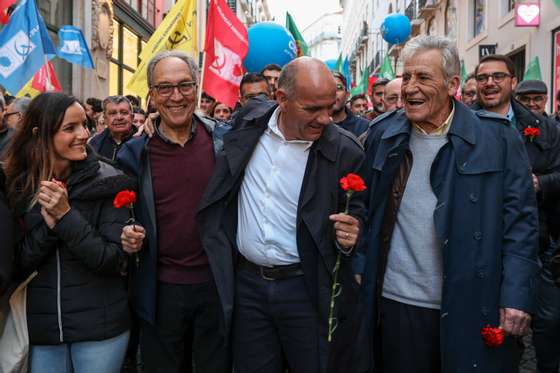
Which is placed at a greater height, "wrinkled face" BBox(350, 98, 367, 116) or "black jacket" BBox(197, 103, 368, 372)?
"wrinkled face" BBox(350, 98, 367, 116)

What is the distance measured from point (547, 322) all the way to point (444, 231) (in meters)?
1.98

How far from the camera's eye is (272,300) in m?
2.84

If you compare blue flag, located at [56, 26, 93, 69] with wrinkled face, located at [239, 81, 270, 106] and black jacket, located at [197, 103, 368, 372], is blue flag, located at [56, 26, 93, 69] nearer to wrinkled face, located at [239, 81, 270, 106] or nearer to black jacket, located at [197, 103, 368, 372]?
Result: wrinkled face, located at [239, 81, 270, 106]

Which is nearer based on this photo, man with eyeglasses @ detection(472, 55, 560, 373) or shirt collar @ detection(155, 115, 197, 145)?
shirt collar @ detection(155, 115, 197, 145)

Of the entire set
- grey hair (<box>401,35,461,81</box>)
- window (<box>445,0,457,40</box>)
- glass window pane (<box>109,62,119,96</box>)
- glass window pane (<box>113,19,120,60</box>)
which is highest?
window (<box>445,0,457,40</box>)

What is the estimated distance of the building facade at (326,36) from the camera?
11302 centimetres

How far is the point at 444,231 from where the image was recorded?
2805mm

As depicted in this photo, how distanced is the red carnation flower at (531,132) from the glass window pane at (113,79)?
1537 centimetres

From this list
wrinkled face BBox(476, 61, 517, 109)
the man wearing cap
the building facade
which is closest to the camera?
wrinkled face BBox(476, 61, 517, 109)


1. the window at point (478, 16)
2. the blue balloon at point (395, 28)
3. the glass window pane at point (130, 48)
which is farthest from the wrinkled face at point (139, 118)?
the blue balloon at point (395, 28)

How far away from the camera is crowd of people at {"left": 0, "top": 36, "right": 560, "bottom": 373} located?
2801 millimetres

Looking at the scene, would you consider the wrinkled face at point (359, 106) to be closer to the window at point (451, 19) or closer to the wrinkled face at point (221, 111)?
the wrinkled face at point (221, 111)

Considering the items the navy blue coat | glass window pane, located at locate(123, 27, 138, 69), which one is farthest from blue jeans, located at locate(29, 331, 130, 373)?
glass window pane, located at locate(123, 27, 138, 69)

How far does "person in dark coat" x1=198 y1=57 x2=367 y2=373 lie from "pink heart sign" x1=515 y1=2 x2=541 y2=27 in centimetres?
1204
